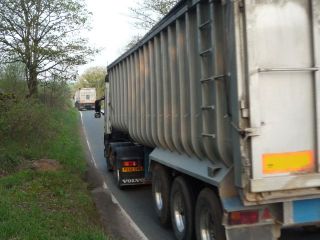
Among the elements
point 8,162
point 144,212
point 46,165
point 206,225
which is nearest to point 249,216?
point 206,225

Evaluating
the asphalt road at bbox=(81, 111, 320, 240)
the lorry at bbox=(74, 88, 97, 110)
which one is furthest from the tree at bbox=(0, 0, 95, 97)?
the lorry at bbox=(74, 88, 97, 110)

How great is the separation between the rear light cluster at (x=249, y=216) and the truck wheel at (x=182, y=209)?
141cm

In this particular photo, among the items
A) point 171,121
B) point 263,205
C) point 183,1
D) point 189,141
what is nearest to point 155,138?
point 171,121

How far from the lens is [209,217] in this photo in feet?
18.6

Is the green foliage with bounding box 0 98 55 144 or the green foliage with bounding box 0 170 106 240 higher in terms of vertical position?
the green foliage with bounding box 0 98 55 144

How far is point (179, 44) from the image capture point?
6598 millimetres

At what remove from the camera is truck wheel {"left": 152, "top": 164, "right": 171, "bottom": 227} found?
7699 mm

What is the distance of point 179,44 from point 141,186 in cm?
591

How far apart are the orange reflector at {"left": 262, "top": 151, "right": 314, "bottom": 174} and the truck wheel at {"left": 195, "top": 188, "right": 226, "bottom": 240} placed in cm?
90

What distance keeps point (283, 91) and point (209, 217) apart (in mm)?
1827

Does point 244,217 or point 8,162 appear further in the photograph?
point 8,162

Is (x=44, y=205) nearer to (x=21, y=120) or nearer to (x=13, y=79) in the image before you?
(x=21, y=120)

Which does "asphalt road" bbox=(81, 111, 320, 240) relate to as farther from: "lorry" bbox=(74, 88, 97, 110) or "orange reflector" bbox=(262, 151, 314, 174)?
"lorry" bbox=(74, 88, 97, 110)

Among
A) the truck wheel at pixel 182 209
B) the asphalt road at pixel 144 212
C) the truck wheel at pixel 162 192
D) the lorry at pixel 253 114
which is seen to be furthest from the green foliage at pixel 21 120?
the lorry at pixel 253 114
